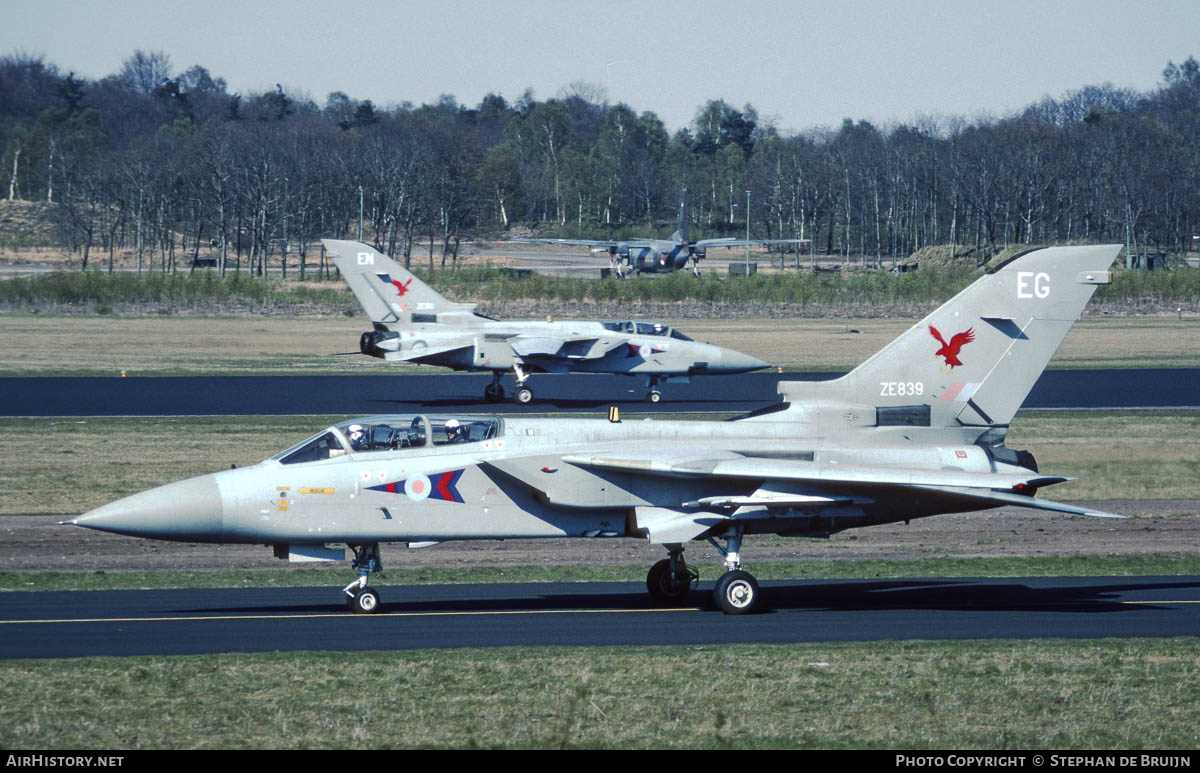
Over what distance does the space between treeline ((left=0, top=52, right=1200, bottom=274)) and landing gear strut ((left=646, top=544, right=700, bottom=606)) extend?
88231mm

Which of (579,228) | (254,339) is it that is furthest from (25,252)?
(254,339)

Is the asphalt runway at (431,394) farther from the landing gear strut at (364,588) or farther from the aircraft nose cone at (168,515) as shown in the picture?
the aircraft nose cone at (168,515)

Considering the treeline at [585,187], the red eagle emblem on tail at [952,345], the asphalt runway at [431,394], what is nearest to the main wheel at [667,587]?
the red eagle emblem on tail at [952,345]

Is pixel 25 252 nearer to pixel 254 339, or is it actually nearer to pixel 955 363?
pixel 254 339

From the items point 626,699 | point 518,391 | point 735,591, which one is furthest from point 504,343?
point 626,699

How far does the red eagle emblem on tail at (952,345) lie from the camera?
1688 cm

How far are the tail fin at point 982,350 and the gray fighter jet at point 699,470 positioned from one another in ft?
0.06

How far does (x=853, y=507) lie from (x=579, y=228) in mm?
125475

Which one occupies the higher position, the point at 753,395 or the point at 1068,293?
the point at 1068,293

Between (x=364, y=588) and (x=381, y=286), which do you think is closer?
(x=364, y=588)

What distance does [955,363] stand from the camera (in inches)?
664

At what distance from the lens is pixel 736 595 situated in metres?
15.6

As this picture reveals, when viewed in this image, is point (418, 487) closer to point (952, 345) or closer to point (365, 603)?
point (365, 603)

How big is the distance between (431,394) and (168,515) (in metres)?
29.9
